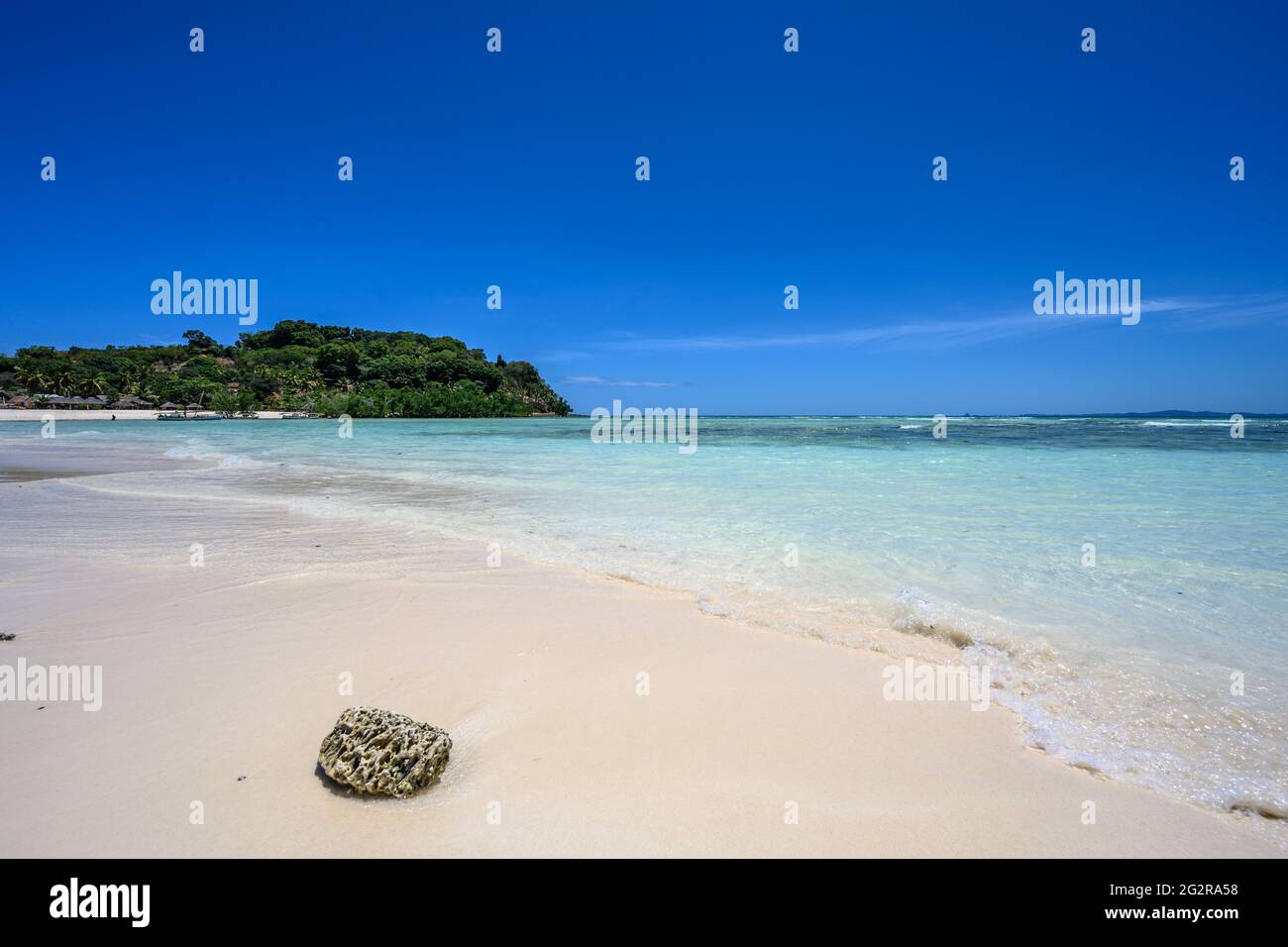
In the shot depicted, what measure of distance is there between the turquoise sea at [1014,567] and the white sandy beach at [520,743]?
0.43 metres

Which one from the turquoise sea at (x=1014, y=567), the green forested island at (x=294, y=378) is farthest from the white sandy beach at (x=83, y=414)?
the turquoise sea at (x=1014, y=567)

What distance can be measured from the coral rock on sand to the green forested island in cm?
8744

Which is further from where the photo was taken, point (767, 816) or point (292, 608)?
point (292, 608)

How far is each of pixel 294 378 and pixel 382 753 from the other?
10925cm

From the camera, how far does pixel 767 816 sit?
2193 millimetres

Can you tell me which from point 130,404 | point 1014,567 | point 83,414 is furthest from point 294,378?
point 1014,567

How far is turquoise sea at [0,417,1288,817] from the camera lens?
2.94 m
